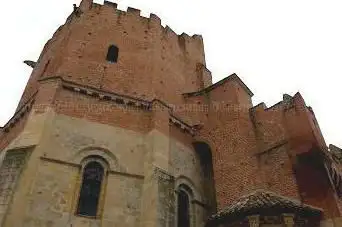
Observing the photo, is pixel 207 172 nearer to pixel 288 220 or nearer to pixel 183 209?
pixel 183 209

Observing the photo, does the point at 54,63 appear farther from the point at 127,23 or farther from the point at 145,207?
the point at 145,207

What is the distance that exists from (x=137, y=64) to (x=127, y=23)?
2912mm

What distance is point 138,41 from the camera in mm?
17156

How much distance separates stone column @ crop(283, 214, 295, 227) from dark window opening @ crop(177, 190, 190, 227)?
3.59 meters

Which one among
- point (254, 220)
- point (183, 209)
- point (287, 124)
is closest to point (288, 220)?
point (254, 220)

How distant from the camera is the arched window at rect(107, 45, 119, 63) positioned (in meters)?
16.1

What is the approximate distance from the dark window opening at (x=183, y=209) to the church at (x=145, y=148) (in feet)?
0.12

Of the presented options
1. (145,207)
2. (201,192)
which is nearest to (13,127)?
(145,207)

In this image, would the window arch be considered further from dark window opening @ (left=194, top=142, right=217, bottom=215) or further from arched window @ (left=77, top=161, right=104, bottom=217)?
arched window @ (left=77, top=161, right=104, bottom=217)

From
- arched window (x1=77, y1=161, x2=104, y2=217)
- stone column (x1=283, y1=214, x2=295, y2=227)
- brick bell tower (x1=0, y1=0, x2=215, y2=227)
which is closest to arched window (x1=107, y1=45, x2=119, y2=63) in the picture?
brick bell tower (x1=0, y1=0, x2=215, y2=227)

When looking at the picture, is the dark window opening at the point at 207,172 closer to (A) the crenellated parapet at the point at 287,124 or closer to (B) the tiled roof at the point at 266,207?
(A) the crenellated parapet at the point at 287,124

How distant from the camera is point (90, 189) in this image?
455 inches

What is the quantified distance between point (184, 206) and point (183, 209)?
0.13 meters

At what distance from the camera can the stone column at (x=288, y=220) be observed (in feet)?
33.2
